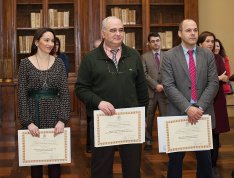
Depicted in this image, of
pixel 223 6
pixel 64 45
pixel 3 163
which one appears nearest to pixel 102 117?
pixel 3 163

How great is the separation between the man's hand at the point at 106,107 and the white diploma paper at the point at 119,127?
48 millimetres

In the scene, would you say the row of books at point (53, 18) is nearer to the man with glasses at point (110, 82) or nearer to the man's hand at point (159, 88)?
the man's hand at point (159, 88)

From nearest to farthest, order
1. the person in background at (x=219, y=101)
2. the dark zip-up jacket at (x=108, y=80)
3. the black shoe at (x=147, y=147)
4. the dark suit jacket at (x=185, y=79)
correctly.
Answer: the dark zip-up jacket at (x=108, y=80) → the dark suit jacket at (x=185, y=79) → the person in background at (x=219, y=101) → the black shoe at (x=147, y=147)

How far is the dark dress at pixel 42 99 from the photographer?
10.6ft

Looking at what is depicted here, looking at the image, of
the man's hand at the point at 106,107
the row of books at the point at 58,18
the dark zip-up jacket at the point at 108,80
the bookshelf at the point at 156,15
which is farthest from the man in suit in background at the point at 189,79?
the row of books at the point at 58,18

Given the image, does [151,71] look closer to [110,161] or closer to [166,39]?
[166,39]

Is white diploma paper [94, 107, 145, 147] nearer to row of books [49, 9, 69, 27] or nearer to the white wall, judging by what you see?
row of books [49, 9, 69, 27]

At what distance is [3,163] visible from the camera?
16.5ft

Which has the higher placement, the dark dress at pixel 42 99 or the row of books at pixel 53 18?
the row of books at pixel 53 18

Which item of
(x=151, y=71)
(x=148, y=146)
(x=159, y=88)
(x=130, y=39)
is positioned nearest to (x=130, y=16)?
(x=130, y=39)

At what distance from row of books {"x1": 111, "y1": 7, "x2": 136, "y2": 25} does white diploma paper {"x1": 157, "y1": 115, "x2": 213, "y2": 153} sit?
478cm

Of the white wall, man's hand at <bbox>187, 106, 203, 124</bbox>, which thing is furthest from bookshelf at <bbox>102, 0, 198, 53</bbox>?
man's hand at <bbox>187, 106, 203, 124</bbox>

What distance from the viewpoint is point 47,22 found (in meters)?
7.65

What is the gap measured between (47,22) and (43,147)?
478 cm
